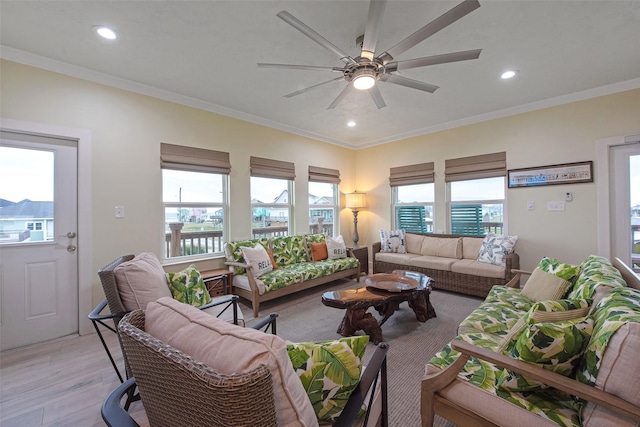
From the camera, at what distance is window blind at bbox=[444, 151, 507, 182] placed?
4.05 m

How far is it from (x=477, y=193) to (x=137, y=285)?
4747mm

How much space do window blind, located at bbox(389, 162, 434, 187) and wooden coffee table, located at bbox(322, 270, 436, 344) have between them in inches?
95.8

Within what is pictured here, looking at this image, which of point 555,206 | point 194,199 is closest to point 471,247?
point 555,206

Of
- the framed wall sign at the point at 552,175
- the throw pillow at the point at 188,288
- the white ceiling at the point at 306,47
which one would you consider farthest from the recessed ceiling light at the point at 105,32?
the framed wall sign at the point at 552,175

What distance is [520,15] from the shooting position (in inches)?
79.4

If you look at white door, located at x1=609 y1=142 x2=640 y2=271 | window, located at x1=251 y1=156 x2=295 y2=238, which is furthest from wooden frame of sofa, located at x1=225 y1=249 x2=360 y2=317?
white door, located at x1=609 y1=142 x2=640 y2=271

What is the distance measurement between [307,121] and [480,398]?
4033 millimetres

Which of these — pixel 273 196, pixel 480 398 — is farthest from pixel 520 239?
pixel 273 196

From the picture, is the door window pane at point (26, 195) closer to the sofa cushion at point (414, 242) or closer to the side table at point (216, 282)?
the side table at point (216, 282)

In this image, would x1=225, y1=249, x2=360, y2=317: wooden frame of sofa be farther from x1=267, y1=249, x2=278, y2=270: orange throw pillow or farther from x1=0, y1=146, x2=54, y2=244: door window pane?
x1=0, y1=146, x2=54, y2=244: door window pane

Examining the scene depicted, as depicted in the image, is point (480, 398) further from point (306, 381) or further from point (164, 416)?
point (164, 416)

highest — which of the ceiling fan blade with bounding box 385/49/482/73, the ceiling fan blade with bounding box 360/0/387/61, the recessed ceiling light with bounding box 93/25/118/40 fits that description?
the recessed ceiling light with bounding box 93/25/118/40

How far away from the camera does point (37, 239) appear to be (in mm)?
2572

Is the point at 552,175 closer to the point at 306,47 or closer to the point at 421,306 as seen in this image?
the point at 421,306
